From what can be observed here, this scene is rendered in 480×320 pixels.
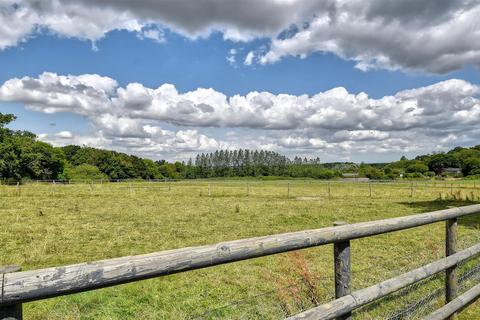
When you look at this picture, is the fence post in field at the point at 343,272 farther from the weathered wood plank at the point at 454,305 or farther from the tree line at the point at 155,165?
the tree line at the point at 155,165

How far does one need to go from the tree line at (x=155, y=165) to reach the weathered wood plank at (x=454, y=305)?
7479 centimetres

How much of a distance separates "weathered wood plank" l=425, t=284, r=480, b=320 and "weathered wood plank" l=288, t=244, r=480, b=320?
432 mm

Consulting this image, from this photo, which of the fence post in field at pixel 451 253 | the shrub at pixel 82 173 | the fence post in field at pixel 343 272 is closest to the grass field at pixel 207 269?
the fence post in field at pixel 451 253

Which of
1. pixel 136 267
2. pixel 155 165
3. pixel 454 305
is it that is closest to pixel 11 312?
pixel 136 267

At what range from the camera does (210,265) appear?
209 cm

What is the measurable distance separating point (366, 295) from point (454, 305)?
78.5 inches

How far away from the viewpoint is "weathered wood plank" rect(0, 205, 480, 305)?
4.96 ft

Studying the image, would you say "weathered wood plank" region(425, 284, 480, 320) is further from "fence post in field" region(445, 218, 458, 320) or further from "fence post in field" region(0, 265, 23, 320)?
"fence post in field" region(0, 265, 23, 320)

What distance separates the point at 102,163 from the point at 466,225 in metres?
120

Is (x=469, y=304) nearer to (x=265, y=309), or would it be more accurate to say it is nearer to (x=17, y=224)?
(x=265, y=309)

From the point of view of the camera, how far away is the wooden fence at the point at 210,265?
1525mm

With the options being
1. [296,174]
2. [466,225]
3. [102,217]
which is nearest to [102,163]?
[296,174]

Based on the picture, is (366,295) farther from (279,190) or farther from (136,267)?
(279,190)

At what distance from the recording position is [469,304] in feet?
16.4
